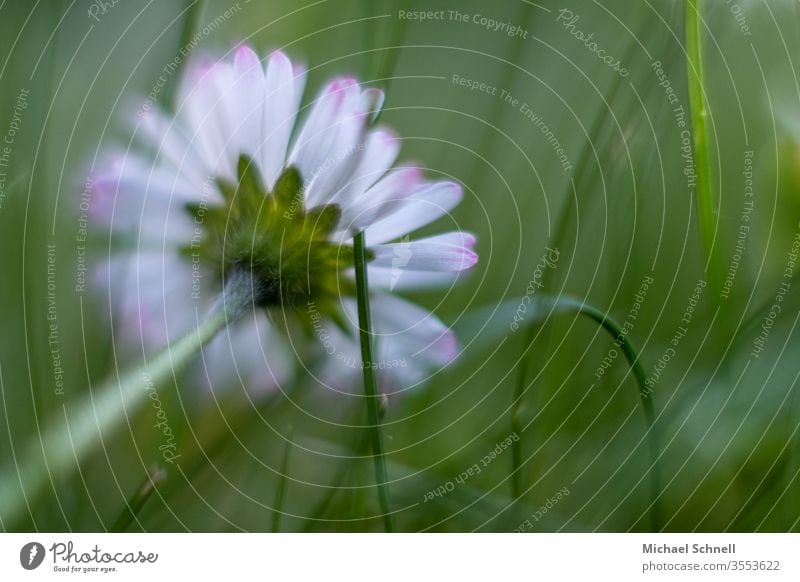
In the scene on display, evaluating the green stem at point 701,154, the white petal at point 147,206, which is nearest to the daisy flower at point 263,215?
the white petal at point 147,206

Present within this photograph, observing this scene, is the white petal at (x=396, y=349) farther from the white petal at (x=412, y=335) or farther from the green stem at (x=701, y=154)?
the green stem at (x=701, y=154)

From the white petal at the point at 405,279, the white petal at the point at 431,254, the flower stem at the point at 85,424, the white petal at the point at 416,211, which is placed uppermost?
the white petal at the point at 416,211

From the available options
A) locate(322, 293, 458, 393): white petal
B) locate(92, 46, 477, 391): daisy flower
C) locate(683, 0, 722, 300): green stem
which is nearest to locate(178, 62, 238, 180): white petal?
locate(92, 46, 477, 391): daisy flower

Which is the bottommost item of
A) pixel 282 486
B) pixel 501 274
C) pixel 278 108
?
pixel 282 486

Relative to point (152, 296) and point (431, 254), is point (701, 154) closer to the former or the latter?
point (431, 254)

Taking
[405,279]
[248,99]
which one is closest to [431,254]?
[405,279]

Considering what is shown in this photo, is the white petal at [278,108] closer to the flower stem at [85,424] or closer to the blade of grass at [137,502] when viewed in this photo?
the flower stem at [85,424]

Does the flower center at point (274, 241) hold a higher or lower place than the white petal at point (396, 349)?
higher
